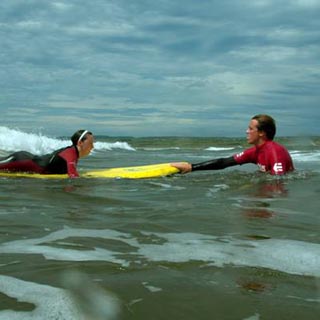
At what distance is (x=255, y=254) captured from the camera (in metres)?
2.86

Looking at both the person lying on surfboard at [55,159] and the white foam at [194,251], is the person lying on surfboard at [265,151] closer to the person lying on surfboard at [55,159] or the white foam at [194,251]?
the person lying on surfboard at [55,159]

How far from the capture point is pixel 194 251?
2.93 metres

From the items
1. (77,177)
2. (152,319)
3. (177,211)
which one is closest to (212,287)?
(152,319)

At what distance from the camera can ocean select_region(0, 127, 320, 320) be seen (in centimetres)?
202

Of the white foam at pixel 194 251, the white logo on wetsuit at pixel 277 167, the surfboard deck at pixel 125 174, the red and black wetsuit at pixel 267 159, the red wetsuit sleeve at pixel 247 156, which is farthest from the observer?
the red wetsuit sleeve at pixel 247 156

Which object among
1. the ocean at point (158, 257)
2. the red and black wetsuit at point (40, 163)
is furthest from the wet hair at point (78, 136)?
the ocean at point (158, 257)

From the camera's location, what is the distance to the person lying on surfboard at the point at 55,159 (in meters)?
7.21

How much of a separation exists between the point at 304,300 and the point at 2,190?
448 cm

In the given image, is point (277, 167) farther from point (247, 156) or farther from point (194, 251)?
point (194, 251)

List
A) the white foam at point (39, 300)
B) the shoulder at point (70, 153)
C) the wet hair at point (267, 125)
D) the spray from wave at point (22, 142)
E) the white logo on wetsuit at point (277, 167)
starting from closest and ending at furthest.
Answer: the white foam at point (39, 300) → the shoulder at point (70, 153) → the white logo on wetsuit at point (277, 167) → the wet hair at point (267, 125) → the spray from wave at point (22, 142)

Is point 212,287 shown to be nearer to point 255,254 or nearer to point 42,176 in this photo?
point 255,254

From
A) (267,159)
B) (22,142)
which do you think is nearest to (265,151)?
(267,159)

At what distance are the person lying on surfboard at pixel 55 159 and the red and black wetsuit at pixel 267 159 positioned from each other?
186 centimetres

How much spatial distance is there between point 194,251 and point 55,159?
4.76 meters
